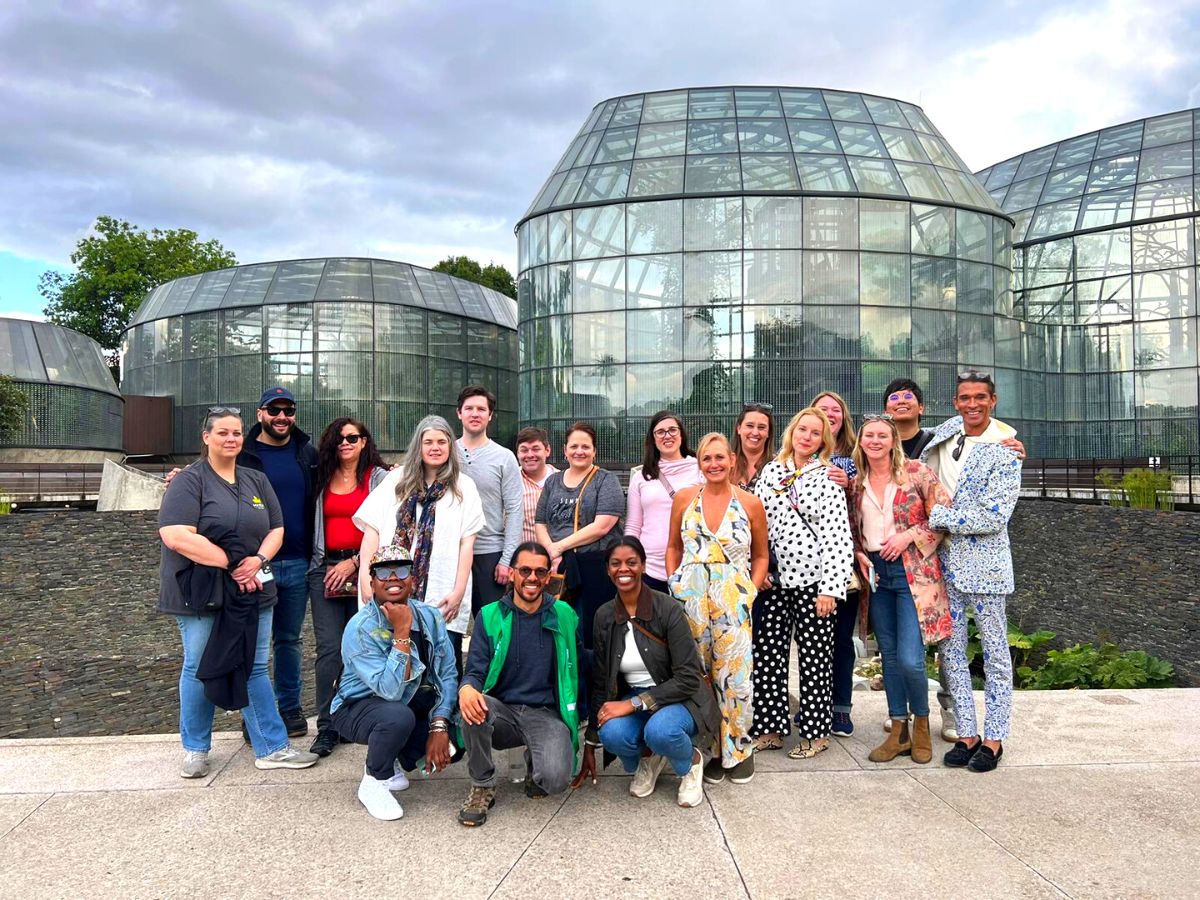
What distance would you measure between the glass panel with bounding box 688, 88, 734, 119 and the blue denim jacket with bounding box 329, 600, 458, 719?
24.6 meters

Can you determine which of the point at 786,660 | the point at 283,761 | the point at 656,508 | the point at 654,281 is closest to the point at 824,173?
the point at 654,281

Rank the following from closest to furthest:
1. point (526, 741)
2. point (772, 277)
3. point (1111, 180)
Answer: point (526, 741), point (772, 277), point (1111, 180)

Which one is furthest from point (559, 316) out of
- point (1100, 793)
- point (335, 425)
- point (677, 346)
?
point (1100, 793)

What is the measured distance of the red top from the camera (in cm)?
515

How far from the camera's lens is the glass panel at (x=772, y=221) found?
24781mm

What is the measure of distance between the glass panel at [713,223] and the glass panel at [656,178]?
0.72 meters

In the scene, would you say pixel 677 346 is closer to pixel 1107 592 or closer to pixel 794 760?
pixel 1107 592

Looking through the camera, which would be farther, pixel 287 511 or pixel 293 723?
pixel 293 723

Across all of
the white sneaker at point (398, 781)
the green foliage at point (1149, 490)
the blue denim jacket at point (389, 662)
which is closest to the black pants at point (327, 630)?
the blue denim jacket at point (389, 662)

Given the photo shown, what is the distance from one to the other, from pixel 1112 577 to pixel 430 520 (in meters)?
11.6

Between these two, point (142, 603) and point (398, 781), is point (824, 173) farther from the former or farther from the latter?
point (398, 781)

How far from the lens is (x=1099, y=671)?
979 centimetres

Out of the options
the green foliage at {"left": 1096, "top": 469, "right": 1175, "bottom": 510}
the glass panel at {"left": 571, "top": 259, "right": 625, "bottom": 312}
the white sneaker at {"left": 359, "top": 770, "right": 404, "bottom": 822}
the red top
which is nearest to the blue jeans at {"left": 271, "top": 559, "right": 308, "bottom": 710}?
the red top

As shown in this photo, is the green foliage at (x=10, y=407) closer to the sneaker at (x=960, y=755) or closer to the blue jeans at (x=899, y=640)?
the blue jeans at (x=899, y=640)
